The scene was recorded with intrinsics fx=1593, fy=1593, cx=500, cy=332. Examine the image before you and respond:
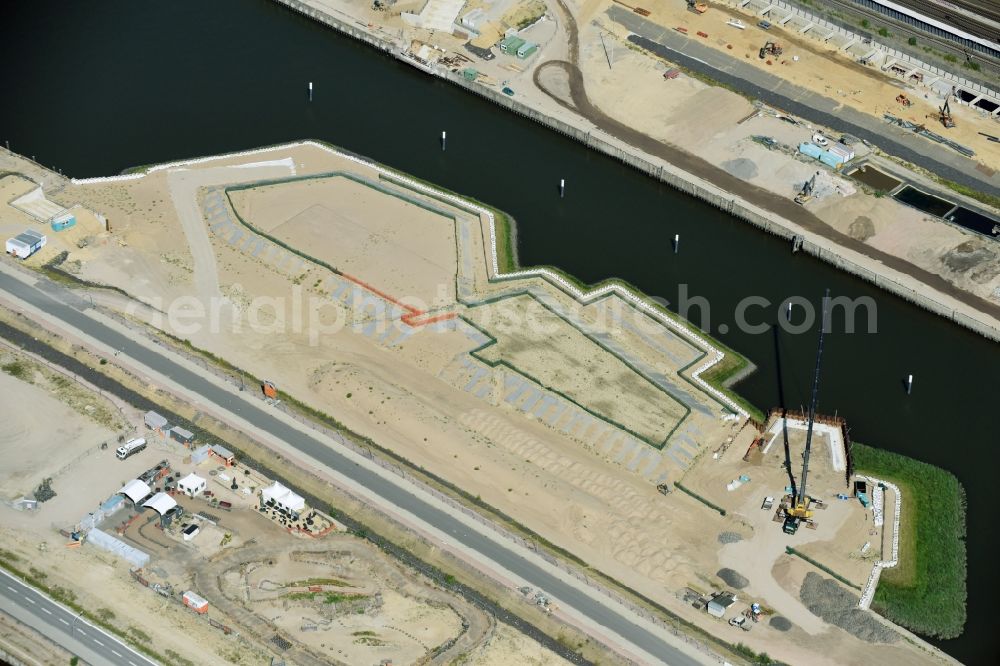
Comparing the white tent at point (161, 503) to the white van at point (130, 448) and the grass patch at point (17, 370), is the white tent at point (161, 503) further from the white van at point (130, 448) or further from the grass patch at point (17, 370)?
the grass patch at point (17, 370)

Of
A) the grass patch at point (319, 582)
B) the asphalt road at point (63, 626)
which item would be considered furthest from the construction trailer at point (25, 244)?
the grass patch at point (319, 582)

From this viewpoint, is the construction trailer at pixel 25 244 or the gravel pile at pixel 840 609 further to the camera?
the construction trailer at pixel 25 244

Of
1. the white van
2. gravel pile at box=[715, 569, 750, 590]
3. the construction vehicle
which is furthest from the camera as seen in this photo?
the construction vehicle

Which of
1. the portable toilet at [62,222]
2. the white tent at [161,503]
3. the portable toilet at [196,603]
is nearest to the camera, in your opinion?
the portable toilet at [196,603]

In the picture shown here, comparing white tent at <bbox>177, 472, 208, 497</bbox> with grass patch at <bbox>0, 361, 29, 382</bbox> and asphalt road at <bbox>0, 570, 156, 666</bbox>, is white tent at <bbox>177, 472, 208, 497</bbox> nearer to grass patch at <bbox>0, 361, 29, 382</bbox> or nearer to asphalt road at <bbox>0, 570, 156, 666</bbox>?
asphalt road at <bbox>0, 570, 156, 666</bbox>

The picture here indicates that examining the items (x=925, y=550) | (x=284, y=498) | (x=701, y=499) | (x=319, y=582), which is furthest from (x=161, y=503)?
(x=925, y=550)

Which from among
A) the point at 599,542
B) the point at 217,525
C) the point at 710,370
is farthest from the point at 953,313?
the point at 217,525

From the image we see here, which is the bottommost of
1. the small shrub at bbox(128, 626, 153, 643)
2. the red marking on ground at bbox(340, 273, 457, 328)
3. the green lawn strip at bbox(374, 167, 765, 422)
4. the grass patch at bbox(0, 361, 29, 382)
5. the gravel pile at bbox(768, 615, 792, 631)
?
the small shrub at bbox(128, 626, 153, 643)

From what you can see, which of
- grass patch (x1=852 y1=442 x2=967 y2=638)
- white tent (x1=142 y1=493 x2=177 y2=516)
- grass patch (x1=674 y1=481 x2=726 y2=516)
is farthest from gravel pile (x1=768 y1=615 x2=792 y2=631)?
white tent (x1=142 y1=493 x2=177 y2=516)
